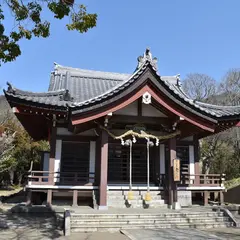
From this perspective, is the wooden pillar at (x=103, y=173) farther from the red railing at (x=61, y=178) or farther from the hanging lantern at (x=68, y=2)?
the hanging lantern at (x=68, y=2)

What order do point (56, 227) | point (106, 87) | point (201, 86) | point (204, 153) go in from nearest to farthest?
point (56, 227), point (106, 87), point (204, 153), point (201, 86)

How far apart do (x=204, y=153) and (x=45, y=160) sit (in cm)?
1958

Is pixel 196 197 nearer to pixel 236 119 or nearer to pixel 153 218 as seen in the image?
pixel 236 119

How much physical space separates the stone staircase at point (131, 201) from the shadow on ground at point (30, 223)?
2.87m

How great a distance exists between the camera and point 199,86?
3753 centimetres

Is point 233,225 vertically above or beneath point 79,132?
beneath

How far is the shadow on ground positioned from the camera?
8.74 meters

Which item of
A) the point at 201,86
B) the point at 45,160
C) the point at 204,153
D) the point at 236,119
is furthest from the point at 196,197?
the point at 201,86

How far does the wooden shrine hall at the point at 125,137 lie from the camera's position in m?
12.7

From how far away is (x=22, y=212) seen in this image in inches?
440

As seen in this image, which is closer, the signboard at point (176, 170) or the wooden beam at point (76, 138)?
the signboard at point (176, 170)

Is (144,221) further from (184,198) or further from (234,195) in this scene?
(234,195)

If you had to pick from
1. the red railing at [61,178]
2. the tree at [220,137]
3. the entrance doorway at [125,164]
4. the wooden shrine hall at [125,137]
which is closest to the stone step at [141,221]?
the wooden shrine hall at [125,137]

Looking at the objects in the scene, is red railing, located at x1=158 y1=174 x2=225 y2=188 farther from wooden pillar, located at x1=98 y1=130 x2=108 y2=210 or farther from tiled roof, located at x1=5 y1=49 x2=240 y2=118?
wooden pillar, located at x1=98 y1=130 x2=108 y2=210
